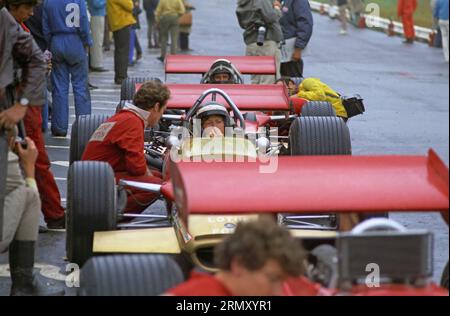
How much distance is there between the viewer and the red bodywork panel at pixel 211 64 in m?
11.3

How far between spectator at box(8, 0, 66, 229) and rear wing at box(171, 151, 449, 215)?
2190 mm

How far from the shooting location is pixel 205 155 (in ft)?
24.4

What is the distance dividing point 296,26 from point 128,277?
10.6 metres

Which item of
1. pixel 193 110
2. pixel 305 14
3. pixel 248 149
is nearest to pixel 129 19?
pixel 305 14

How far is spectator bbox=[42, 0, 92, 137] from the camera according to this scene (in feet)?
39.0

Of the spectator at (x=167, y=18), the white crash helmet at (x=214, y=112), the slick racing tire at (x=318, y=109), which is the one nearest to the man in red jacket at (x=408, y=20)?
the spectator at (x=167, y=18)

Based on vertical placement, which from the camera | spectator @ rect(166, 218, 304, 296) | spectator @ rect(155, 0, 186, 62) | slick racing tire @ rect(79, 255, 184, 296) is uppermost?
spectator @ rect(166, 218, 304, 296)

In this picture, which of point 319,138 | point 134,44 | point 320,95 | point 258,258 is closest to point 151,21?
point 134,44

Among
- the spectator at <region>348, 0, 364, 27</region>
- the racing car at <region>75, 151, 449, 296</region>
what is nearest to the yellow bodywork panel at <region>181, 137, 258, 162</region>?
the racing car at <region>75, 151, 449, 296</region>

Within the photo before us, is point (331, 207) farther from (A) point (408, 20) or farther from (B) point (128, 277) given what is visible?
(A) point (408, 20)

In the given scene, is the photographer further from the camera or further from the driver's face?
the driver's face

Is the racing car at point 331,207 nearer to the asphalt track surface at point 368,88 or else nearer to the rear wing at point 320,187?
the rear wing at point 320,187
